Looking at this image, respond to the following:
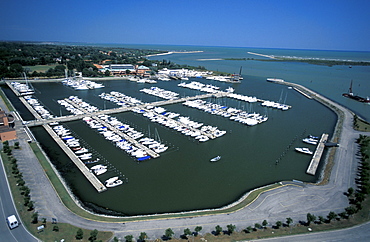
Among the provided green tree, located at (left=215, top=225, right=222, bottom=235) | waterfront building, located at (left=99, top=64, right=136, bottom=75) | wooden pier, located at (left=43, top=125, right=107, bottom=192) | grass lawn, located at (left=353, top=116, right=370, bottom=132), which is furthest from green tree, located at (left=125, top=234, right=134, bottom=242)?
waterfront building, located at (left=99, top=64, right=136, bottom=75)

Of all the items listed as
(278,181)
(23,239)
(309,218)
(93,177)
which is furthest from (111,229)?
(278,181)

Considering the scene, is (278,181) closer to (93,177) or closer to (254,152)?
(254,152)

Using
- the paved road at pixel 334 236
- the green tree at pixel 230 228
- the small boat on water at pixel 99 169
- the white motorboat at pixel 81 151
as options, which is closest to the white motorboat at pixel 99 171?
the small boat on water at pixel 99 169

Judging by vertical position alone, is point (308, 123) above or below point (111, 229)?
above

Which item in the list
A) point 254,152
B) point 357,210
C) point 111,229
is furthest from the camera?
point 254,152

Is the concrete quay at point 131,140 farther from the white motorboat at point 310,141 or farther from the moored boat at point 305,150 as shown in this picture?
the white motorboat at point 310,141

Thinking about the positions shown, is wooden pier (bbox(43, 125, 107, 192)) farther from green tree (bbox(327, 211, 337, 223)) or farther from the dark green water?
green tree (bbox(327, 211, 337, 223))

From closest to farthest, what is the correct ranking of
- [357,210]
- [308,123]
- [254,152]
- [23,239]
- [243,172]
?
[23,239] < [357,210] < [243,172] < [254,152] < [308,123]
